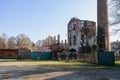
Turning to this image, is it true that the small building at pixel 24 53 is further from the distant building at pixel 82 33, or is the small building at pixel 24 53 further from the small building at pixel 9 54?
the distant building at pixel 82 33

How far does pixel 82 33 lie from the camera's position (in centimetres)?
5988

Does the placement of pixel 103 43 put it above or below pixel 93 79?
above

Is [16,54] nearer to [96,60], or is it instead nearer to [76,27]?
[76,27]

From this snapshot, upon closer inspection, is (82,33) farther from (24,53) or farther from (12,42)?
(12,42)

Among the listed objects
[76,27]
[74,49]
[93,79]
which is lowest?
[93,79]

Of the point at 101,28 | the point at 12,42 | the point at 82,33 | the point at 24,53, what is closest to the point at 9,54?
the point at 24,53

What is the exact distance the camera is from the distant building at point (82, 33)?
194ft

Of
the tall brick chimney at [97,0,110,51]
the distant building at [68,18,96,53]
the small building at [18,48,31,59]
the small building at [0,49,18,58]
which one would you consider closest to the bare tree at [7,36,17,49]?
the small building at [0,49,18,58]

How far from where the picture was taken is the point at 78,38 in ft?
199

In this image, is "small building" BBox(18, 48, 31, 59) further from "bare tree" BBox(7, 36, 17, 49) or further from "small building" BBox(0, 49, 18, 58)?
"bare tree" BBox(7, 36, 17, 49)

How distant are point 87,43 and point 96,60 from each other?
63.8ft

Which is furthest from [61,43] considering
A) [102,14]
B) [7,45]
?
[7,45]

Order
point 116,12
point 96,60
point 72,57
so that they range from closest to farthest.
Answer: point 116,12 → point 96,60 → point 72,57

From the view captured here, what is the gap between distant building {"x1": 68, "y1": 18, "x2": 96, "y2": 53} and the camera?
59.1 metres
